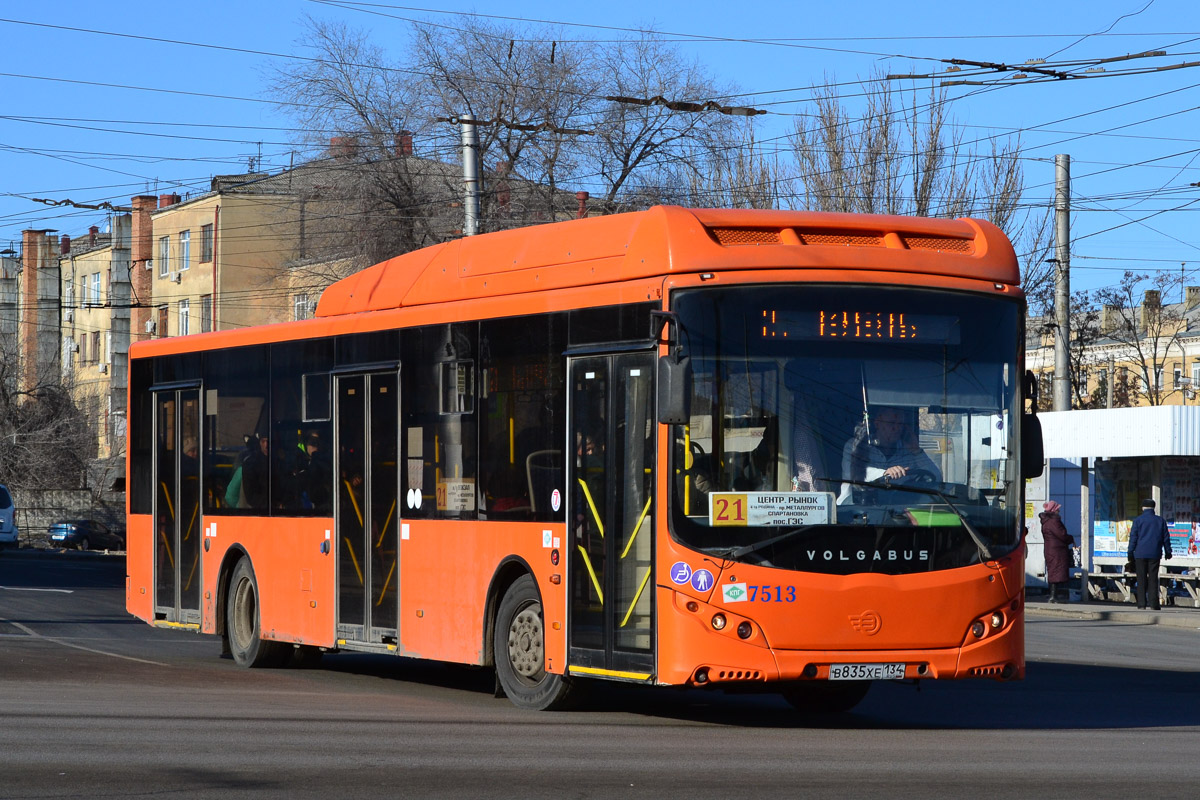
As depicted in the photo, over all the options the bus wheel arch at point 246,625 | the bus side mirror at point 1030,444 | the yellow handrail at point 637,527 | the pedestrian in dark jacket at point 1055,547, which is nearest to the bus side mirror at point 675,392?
the yellow handrail at point 637,527

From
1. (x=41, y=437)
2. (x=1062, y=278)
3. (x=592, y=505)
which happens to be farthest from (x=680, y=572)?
(x=41, y=437)

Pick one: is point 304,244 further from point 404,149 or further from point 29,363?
point 29,363

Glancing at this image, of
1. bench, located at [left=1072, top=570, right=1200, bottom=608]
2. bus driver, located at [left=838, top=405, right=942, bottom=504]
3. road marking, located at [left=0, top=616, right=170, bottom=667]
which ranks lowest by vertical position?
bench, located at [left=1072, top=570, right=1200, bottom=608]

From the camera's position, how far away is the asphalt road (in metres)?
8.60

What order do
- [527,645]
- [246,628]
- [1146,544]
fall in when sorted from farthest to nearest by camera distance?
[1146,544]
[246,628]
[527,645]

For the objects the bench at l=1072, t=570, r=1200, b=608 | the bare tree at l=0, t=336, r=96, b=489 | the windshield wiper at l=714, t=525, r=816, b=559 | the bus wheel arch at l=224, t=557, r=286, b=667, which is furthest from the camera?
the bare tree at l=0, t=336, r=96, b=489

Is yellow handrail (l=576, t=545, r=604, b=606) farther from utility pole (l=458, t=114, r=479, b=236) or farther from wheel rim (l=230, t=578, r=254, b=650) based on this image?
utility pole (l=458, t=114, r=479, b=236)

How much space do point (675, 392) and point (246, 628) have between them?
7438 mm

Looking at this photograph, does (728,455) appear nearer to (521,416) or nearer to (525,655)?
(521,416)

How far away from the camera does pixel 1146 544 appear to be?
27281 millimetres

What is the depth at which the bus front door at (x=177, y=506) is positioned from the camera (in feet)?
56.7

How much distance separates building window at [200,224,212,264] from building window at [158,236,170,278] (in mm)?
3765

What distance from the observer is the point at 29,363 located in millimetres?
70875

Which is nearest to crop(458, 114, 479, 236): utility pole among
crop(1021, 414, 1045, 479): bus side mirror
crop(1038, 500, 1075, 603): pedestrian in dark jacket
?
crop(1038, 500, 1075, 603): pedestrian in dark jacket
